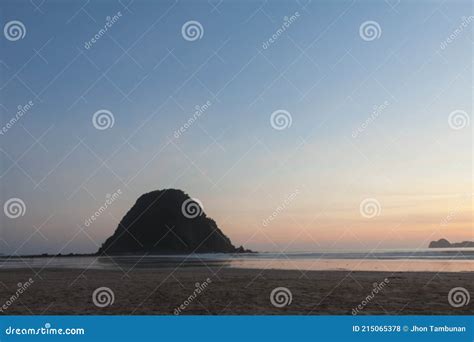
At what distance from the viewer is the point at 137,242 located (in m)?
146

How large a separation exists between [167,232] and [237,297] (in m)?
134

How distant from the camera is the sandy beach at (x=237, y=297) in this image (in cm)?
1392

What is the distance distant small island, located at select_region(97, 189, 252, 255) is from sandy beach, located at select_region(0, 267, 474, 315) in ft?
390

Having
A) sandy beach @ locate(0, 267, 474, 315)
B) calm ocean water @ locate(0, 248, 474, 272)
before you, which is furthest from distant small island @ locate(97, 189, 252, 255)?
sandy beach @ locate(0, 267, 474, 315)

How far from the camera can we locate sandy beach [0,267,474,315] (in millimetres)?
13922

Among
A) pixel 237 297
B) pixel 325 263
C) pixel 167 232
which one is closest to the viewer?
pixel 237 297

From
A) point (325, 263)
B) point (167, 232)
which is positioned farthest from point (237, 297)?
point (167, 232)

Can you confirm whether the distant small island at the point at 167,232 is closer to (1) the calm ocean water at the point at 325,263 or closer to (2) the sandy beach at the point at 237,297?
(1) the calm ocean water at the point at 325,263

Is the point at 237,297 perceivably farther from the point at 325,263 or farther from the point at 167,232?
the point at 167,232

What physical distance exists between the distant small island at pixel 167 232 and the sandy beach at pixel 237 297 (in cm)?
11891

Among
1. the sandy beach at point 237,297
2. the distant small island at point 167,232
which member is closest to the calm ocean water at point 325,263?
the sandy beach at point 237,297

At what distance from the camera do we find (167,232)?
147000mm

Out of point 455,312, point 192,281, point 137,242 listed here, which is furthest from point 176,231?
point 455,312
